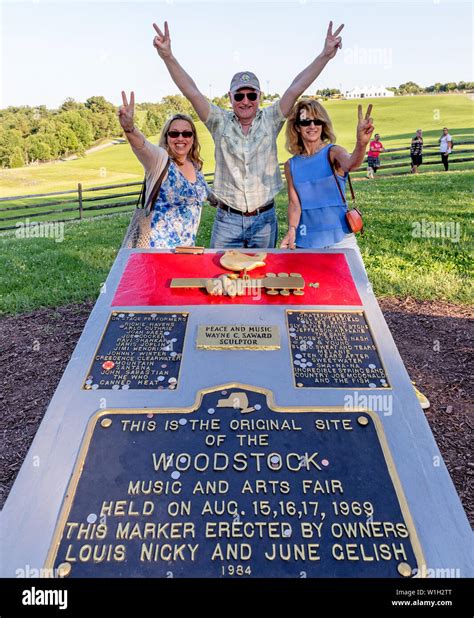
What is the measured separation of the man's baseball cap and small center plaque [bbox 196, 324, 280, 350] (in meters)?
2.31

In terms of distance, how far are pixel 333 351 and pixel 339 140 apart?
132ft

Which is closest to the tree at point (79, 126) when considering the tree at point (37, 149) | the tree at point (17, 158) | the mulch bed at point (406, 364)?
the tree at point (37, 149)

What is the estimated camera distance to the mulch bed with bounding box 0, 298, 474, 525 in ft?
13.7

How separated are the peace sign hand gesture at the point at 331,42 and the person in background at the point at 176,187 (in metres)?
1.32

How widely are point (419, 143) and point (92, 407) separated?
21103 mm

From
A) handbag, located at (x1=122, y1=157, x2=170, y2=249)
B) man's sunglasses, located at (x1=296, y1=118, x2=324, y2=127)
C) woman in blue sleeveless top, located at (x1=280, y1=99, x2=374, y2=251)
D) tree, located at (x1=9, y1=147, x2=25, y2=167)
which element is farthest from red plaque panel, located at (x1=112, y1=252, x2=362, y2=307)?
tree, located at (x1=9, y1=147, x2=25, y2=167)

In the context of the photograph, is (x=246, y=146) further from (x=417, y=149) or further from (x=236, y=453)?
(x=417, y=149)

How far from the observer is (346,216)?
13.2 feet

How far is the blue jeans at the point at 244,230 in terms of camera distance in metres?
4.47

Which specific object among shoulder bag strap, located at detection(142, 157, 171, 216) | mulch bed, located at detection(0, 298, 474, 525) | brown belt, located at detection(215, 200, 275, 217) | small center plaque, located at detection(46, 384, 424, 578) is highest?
shoulder bag strap, located at detection(142, 157, 171, 216)

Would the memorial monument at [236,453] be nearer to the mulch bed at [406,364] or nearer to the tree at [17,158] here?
the mulch bed at [406,364]

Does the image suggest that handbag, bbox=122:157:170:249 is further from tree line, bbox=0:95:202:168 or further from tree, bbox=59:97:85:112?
tree, bbox=59:97:85:112
